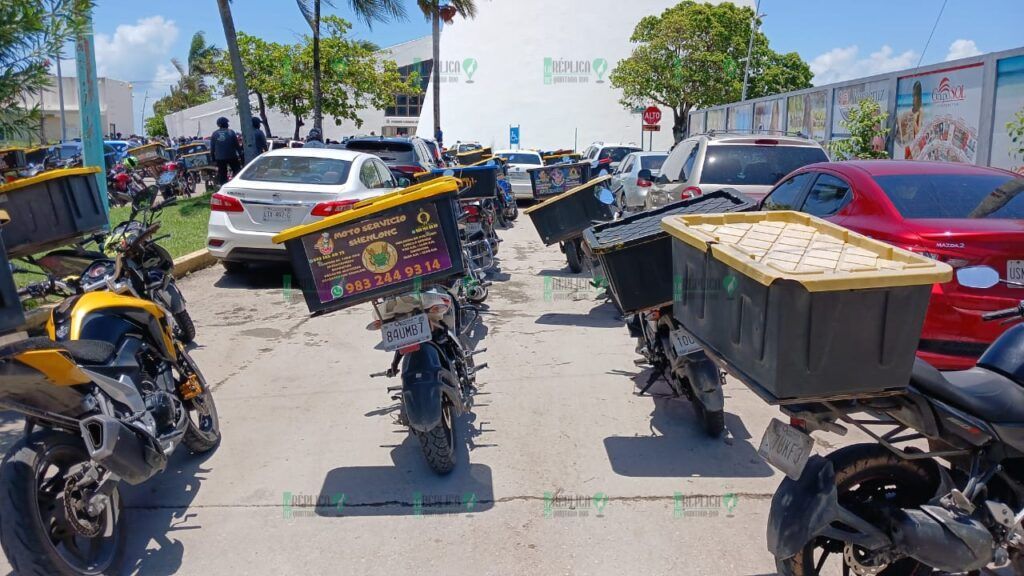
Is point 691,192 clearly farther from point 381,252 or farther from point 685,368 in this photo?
point 381,252

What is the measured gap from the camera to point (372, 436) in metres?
5.48

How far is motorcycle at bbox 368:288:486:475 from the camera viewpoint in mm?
4602

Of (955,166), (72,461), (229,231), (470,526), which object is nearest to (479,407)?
(470,526)

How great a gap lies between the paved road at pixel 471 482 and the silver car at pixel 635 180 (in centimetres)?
478

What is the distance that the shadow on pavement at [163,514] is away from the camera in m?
3.92

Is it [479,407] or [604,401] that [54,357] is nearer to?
[479,407]

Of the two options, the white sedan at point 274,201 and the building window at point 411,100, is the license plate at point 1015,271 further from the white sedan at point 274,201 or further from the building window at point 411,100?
the building window at point 411,100

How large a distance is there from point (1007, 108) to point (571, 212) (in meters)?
7.11

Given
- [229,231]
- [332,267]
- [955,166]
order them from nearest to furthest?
1. [332,267]
2. [955,166]
3. [229,231]

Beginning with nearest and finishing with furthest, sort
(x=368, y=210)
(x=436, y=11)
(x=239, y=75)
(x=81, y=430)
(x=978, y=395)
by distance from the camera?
(x=978, y=395)
(x=81, y=430)
(x=368, y=210)
(x=239, y=75)
(x=436, y=11)

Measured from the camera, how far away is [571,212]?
376 inches

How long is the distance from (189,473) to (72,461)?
1.31 m

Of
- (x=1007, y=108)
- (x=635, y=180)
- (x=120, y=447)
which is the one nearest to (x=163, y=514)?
(x=120, y=447)
